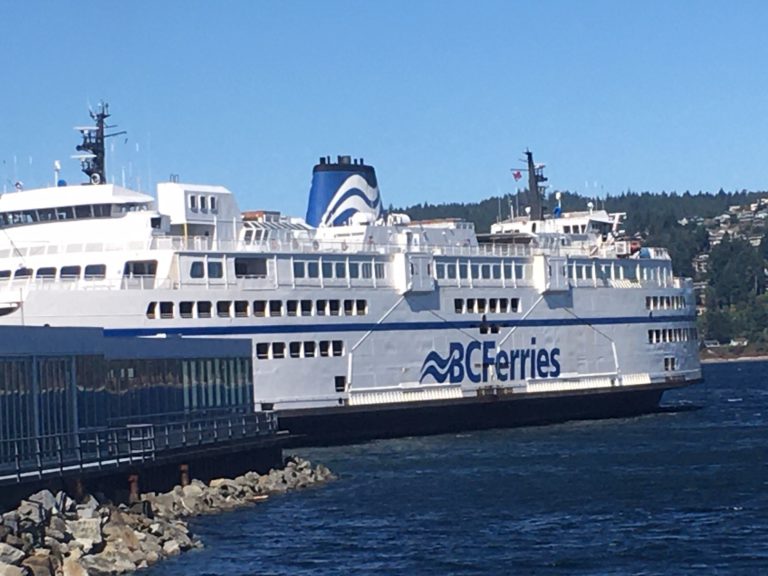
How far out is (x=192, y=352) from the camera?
3412 cm

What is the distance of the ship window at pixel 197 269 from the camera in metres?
43.5

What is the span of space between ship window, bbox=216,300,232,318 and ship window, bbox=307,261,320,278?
2.90 metres

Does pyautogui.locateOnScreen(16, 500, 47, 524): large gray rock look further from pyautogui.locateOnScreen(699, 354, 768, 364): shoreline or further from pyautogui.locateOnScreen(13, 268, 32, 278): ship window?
pyautogui.locateOnScreen(699, 354, 768, 364): shoreline

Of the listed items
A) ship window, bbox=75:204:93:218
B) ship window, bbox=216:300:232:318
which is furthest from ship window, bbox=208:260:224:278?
ship window, bbox=75:204:93:218

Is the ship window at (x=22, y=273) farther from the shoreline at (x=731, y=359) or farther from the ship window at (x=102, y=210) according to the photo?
the shoreline at (x=731, y=359)

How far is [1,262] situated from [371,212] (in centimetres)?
1321

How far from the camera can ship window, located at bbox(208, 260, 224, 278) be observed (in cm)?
4384

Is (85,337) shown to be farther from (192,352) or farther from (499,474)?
(499,474)

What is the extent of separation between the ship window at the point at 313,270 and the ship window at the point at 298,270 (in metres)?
0.20

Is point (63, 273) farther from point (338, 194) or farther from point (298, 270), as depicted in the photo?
point (338, 194)

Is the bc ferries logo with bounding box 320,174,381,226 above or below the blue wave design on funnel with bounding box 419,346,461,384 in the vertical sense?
above

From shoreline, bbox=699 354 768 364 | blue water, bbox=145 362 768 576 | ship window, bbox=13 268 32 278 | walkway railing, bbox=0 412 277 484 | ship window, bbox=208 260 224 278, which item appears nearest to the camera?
blue water, bbox=145 362 768 576

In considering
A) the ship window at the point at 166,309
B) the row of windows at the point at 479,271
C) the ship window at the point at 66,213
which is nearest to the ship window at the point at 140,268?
the ship window at the point at 166,309

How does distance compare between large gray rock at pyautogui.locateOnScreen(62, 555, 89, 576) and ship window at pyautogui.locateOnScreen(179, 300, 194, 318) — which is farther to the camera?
ship window at pyautogui.locateOnScreen(179, 300, 194, 318)
